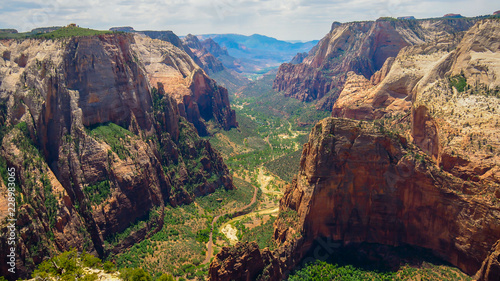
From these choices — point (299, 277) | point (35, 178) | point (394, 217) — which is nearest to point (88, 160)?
point (35, 178)

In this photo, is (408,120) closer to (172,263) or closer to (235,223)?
(235,223)

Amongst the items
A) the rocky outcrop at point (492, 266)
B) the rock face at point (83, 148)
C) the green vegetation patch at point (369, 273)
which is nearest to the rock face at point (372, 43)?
the rock face at point (83, 148)

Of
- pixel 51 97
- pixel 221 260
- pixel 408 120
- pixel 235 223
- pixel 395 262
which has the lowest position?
pixel 235 223

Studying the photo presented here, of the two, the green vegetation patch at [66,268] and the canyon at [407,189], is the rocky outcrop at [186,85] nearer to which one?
the canyon at [407,189]

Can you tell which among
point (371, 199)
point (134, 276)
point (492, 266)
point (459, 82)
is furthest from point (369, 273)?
point (459, 82)

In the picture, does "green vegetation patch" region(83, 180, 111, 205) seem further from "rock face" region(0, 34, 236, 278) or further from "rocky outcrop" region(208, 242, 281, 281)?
"rocky outcrop" region(208, 242, 281, 281)
